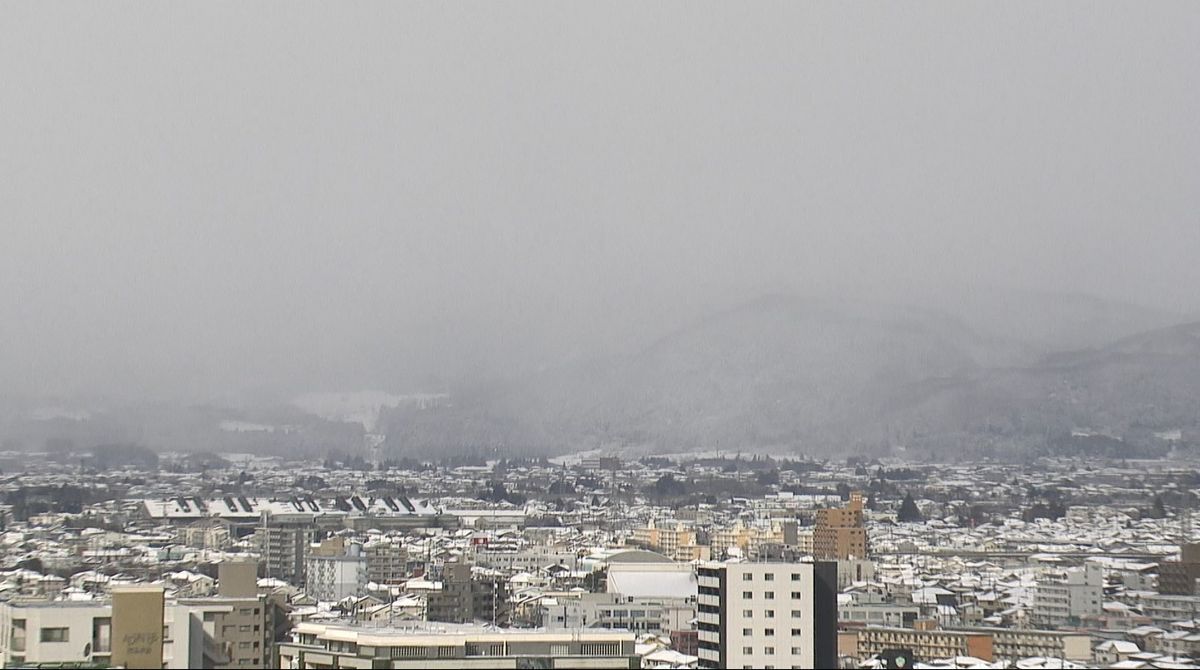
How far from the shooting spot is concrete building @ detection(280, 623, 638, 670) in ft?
41.3

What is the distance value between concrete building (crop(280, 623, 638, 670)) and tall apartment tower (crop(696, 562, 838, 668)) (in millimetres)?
799

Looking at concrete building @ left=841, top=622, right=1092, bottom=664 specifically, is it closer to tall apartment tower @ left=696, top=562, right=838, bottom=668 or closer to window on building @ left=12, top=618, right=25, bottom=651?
tall apartment tower @ left=696, top=562, right=838, bottom=668

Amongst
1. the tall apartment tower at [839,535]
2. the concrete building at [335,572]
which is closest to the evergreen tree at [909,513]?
the tall apartment tower at [839,535]

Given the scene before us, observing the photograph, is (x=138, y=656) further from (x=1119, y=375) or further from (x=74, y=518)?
(x=1119, y=375)

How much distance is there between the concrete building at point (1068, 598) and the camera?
1148 inches

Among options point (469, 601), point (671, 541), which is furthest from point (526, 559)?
point (469, 601)

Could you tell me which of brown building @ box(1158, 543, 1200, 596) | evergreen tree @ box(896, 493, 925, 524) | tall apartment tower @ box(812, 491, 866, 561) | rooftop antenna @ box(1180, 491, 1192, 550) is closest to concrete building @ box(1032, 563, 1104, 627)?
brown building @ box(1158, 543, 1200, 596)

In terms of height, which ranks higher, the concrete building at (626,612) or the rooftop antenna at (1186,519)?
the rooftop antenna at (1186,519)

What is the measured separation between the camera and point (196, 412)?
Result: 64812 millimetres

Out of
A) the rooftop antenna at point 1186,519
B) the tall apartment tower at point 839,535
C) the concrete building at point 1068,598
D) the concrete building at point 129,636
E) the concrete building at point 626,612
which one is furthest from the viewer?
the rooftop antenna at point 1186,519

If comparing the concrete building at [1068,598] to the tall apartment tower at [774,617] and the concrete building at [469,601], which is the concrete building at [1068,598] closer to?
the concrete building at [469,601]

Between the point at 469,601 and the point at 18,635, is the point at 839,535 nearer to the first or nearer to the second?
the point at 469,601

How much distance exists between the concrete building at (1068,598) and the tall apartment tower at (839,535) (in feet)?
18.8

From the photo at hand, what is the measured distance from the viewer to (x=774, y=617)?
14.9 metres
